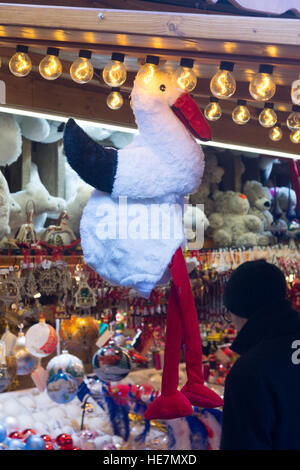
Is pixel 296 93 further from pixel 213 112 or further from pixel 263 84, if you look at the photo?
pixel 213 112

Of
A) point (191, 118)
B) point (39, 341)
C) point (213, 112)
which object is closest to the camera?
point (191, 118)

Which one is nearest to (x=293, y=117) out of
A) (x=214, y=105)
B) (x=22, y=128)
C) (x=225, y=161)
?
(x=214, y=105)

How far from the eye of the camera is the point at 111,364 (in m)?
2.69

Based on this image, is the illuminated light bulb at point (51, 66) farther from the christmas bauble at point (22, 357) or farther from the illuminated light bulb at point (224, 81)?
the christmas bauble at point (22, 357)

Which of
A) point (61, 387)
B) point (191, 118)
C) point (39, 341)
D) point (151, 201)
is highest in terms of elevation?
point (191, 118)

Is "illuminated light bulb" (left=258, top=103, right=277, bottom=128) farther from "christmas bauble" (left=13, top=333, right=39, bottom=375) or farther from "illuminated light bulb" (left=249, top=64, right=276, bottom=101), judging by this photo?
"christmas bauble" (left=13, top=333, right=39, bottom=375)

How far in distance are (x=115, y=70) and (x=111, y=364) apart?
1477 mm

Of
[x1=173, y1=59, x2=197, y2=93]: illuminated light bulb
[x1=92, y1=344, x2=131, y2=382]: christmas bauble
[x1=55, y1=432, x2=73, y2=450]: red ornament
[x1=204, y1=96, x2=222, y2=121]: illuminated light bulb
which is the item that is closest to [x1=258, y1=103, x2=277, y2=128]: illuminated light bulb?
[x1=204, y1=96, x2=222, y2=121]: illuminated light bulb

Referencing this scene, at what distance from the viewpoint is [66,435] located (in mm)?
3055

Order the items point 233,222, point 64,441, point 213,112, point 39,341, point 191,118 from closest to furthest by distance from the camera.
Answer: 1. point 191,118
2. point 213,112
3. point 39,341
4. point 64,441
5. point 233,222

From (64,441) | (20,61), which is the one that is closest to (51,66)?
(20,61)

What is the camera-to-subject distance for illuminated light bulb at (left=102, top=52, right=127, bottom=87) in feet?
5.46

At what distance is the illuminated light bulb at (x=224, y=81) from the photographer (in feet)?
5.42

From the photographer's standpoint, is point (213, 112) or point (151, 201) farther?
point (213, 112)
